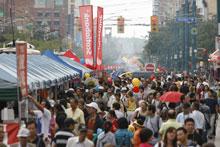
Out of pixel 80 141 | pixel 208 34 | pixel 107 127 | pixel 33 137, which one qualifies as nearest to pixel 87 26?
pixel 107 127

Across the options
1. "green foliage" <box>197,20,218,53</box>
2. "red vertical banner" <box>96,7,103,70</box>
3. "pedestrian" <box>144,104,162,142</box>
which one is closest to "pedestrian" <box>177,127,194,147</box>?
"pedestrian" <box>144,104,162,142</box>

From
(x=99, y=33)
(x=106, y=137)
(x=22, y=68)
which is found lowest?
(x=99, y=33)

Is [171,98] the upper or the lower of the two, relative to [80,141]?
lower

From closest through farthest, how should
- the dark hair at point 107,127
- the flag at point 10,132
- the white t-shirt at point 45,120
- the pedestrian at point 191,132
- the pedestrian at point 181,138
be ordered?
the pedestrian at point 181,138, the pedestrian at point 191,132, the dark hair at point 107,127, the flag at point 10,132, the white t-shirt at point 45,120

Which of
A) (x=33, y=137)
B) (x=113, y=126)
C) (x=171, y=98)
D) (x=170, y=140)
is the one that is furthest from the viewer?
(x=171, y=98)

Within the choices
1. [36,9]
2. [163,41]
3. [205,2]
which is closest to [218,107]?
[163,41]

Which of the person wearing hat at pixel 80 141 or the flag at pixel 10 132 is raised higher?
the person wearing hat at pixel 80 141

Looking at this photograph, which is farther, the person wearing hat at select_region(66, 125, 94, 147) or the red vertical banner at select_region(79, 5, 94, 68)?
the red vertical banner at select_region(79, 5, 94, 68)

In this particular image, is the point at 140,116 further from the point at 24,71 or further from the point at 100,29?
the point at 100,29

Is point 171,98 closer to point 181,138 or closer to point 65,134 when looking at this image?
point 65,134

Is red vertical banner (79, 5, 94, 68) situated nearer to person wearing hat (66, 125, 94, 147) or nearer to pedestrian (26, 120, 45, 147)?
pedestrian (26, 120, 45, 147)

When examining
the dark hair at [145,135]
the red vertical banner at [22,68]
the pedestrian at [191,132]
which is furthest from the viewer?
the red vertical banner at [22,68]

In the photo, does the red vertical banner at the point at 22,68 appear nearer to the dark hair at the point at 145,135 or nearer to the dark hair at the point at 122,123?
the dark hair at the point at 122,123

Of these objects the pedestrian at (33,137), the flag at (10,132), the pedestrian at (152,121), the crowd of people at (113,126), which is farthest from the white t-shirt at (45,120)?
the pedestrian at (33,137)
